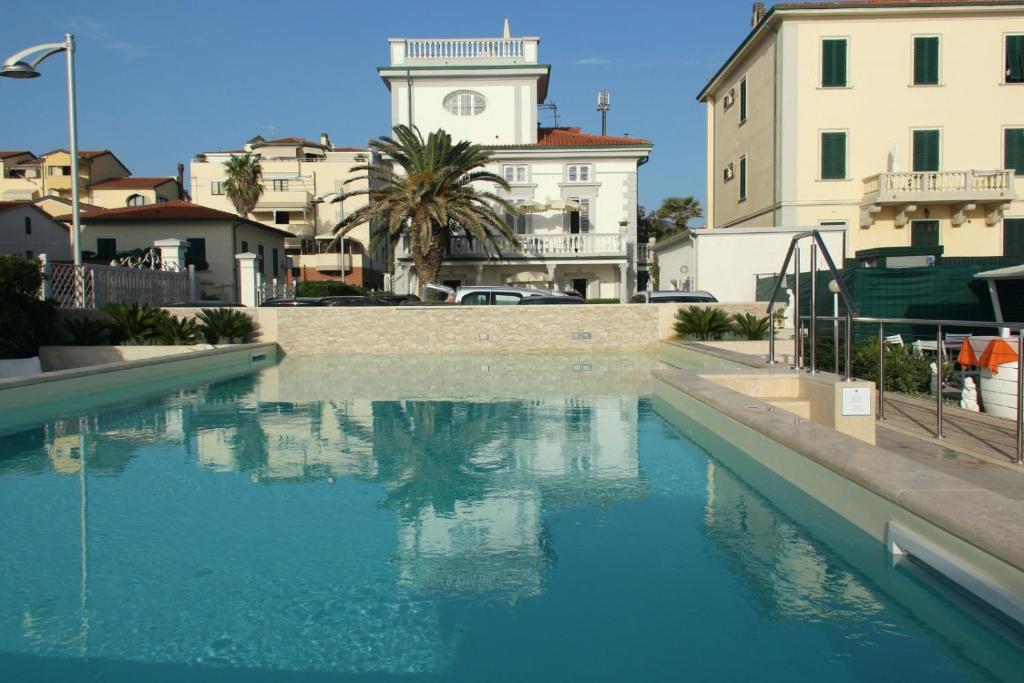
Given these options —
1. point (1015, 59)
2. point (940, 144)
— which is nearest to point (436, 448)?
point (940, 144)

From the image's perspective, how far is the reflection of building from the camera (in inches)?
177

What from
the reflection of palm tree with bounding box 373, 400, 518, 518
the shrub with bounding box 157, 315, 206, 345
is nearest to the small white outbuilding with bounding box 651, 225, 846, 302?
the shrub with bounding box 157, 315, 206, 345

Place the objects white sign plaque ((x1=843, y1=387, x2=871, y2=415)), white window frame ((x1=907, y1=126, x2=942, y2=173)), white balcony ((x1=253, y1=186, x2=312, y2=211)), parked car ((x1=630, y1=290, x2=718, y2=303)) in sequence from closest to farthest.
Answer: white sign plaque ((x1=843, y1=387, x2=871, y2=415)) → parked car ((x1=630, y1=290, x2=718, y2=303)) → white window frame ((x1=907, y1=126, x2=942, y2=173)) → white balcony ((x1=253, y1=186, x2=312, y2=211))

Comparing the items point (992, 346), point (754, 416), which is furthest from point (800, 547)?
point (992, 346)

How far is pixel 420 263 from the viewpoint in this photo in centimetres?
3259

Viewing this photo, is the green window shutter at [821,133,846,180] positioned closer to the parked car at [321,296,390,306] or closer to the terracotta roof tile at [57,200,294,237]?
the parked car at [321,296,390,306]

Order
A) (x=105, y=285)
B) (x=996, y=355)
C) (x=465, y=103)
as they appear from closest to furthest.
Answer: (x=996, y=355) < (x=105, y=285) < (x=465, y=103)

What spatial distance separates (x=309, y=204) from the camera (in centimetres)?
6094

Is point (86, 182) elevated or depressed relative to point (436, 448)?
elevated

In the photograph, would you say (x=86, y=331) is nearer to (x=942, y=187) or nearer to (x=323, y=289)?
(x=323, y=289)

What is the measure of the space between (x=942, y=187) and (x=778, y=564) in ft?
92.5

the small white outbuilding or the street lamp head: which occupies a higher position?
the street lamp head

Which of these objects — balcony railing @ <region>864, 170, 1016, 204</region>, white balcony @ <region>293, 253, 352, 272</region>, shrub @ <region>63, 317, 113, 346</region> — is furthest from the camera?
white balcony @ <region>293, 253, 352, 272</region>

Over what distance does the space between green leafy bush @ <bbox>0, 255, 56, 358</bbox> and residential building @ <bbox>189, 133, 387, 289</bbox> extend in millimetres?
40327
